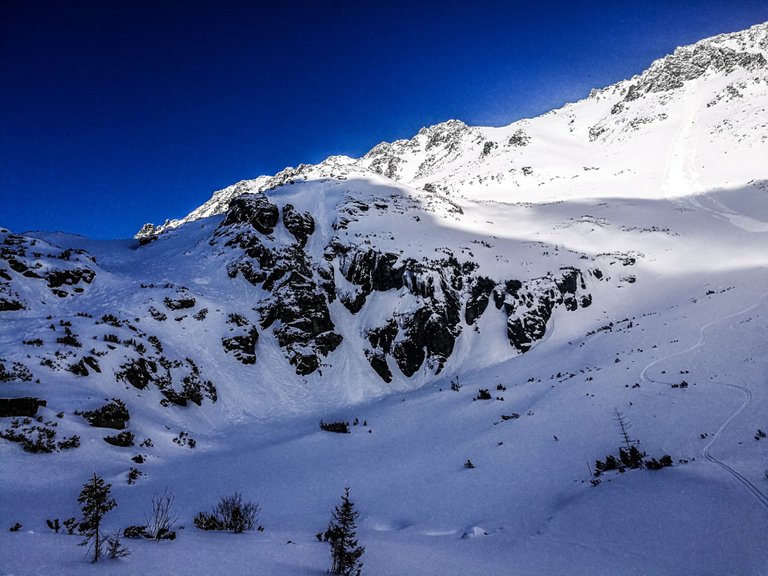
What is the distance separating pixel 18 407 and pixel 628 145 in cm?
9149

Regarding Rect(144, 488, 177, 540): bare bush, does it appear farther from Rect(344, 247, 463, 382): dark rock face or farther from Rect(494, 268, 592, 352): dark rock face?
Rect(494, 268, 592, 352): dark rock face

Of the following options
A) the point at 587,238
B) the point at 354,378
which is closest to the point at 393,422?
the point at 354,378

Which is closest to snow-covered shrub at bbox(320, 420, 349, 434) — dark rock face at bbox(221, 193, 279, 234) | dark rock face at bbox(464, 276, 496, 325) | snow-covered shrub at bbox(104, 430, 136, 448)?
snow-covered shrub at bbox(104, 430, 136, 448)

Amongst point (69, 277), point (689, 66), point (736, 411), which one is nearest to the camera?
point (736, 411)

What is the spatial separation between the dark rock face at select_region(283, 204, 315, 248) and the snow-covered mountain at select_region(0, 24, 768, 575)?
26 centimetres

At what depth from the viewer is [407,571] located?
18.9 feet

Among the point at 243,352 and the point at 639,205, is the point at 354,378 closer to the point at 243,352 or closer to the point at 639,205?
the point at 243,352

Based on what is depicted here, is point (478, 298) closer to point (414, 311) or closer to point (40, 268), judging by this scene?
point (414, 311)

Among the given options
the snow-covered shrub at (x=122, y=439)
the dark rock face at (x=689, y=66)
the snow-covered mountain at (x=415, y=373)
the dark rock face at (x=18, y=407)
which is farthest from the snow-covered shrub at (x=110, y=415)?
the dark rock face at (x=689, y=66)

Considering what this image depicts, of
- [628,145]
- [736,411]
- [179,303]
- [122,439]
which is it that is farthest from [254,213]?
[628,145]

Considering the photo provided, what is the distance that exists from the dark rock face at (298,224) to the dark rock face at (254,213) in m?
1.03

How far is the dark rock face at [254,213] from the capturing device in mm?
35531

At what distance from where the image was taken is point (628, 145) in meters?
76.1

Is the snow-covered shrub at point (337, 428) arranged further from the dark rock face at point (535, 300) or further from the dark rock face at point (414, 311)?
the dark rock face at point (535, 300)
